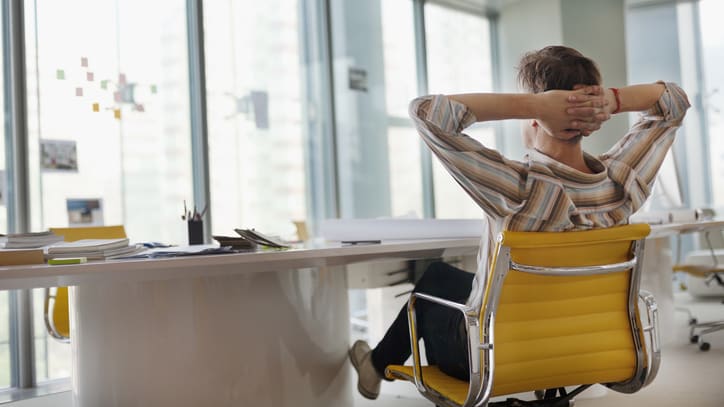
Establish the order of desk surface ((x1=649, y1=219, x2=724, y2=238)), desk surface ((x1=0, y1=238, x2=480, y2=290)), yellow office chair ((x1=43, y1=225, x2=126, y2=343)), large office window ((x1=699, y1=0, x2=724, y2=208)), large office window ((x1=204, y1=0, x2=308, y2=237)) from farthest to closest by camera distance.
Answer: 1. large office window ((x1=699, y1=0, x2=724, y2=208))
2. large office window ((x1=204, y1=0, x2=308, y2=237))
3. yellow office chair ((x1=43, y1=225, x2=126, y2=343))
4. desk surface ((x1=649, y1=219, x2=724, y2=238))
5. desk surface ((x1=0, y1=238, x2=480, y2=290))

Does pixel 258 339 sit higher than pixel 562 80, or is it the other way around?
pixel 562 80

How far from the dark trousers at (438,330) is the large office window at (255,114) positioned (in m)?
2.87

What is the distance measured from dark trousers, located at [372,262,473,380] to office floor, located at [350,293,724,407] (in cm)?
93

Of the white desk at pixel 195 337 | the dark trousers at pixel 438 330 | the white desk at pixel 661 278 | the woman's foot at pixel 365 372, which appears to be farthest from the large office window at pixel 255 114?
the dark trousers at pixel 438 330

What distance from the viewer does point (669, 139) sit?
1716 mm

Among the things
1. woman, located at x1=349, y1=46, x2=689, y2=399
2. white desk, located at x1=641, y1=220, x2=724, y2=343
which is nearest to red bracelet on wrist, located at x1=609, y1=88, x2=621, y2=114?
woman, located at x1=349, y1=46, x2=689, y2=399

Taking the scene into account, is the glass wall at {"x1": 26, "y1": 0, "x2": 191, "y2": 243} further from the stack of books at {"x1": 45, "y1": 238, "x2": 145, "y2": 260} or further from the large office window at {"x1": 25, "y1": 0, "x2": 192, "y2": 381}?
the stack of books at {"x1": 45, "y1": 238, "x2": 145, "y2": 260}

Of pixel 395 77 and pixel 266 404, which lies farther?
pixel 395 77

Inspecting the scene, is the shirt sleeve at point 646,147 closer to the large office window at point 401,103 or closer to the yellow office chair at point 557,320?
the yellow office chair at point 557,320

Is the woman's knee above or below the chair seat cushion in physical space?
above

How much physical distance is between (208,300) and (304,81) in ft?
12.4

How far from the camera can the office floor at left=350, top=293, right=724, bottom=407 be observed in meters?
2.70

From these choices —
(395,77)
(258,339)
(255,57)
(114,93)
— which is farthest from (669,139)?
(395,77)

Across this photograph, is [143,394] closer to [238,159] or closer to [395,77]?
[238,159]
